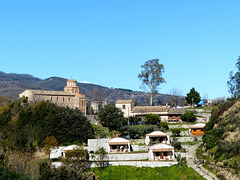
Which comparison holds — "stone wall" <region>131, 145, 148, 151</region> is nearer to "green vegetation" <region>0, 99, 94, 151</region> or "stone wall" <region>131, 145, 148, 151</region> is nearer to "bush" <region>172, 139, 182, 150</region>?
"bush" <region>172, 139, 182, 150</region>

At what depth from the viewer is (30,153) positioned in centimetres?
4116

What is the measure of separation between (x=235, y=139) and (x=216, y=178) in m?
5.81

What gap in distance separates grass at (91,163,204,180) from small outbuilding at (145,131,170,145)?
728cm

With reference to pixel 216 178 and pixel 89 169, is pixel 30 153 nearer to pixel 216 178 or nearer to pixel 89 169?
pixel 89 169

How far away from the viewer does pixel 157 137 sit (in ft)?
141

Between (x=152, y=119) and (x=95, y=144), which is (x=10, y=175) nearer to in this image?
(x=95, y=144)

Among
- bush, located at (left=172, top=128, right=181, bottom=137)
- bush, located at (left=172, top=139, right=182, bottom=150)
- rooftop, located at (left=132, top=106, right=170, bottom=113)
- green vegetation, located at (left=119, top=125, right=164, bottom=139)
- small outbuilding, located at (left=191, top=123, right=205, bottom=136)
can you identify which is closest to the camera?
bush, located at (left=172, top=139, right=182, bottom=150)

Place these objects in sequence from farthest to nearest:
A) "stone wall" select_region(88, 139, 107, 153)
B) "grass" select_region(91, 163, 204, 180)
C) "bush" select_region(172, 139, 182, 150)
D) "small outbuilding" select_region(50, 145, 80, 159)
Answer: "stone wall" select_region(88, 139, 107, 153), "bush" select_region(172, 139, 182, 150), "small outbuilding" select_region(50, 145, 80, 159), "grass" select_region(91, 163, 204, 180)

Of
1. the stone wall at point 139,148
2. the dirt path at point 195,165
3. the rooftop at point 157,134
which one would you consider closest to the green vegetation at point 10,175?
the stone wall at point 139,148

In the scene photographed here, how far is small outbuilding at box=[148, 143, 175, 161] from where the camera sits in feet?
124

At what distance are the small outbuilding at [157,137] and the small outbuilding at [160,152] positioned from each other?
14.0ft

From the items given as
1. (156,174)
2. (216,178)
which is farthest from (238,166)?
(156,174)

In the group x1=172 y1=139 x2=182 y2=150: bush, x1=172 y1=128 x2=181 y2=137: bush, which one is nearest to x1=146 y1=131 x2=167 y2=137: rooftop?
x1=172 y1=128 x2=181 y2=137: bush

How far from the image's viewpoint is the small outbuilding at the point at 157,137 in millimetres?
42688
